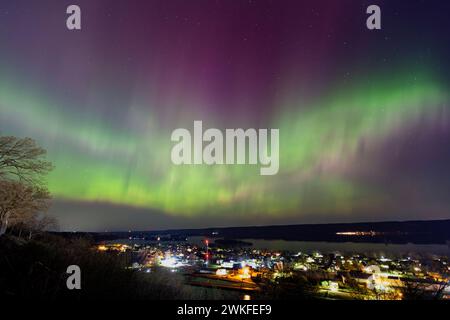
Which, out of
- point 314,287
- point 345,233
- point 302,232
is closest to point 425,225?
point 345,233

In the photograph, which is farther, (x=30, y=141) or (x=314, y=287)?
(x=30, y=141)

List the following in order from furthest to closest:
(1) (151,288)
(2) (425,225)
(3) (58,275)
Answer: (2) (425,225) → (1) (151,288) → (3) (58,275)

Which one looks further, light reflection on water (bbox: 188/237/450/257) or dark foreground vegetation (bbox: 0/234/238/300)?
Result: light reflection on water (bbox: 188/237/450/257)

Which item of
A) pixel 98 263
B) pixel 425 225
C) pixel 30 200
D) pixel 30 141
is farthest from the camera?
pixel 425 225

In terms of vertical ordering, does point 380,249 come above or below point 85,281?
below

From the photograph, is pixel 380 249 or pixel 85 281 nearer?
pixel 85 281

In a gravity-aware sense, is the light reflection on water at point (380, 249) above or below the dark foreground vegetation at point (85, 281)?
below

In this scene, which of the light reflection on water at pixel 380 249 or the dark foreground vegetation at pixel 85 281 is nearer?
the dark foreground vegetation at pixel 85 281

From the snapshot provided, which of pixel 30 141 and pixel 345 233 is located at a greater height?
pixel 30 141

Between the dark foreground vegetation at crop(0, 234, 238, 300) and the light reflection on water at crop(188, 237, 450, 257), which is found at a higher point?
the dark foreground vegetation at crop(0, 234, 238, 300)
